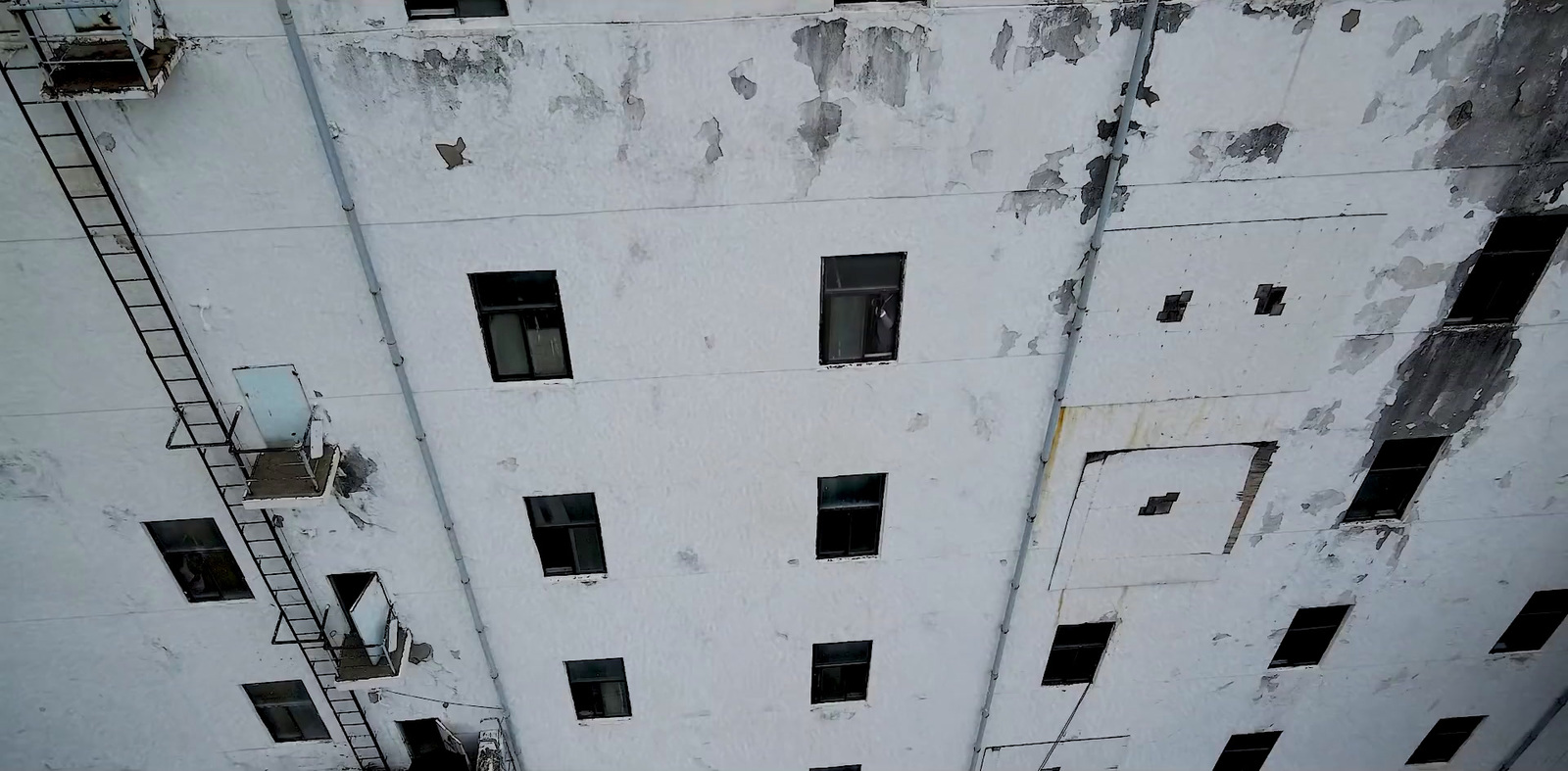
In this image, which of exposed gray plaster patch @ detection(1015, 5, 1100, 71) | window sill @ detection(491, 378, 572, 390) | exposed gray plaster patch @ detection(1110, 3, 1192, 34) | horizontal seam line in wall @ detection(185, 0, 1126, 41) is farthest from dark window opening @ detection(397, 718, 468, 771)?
exposed gray plaster patch @ detection(1110, 3, 1192, 34)

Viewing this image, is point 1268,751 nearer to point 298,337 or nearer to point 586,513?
point 586,513

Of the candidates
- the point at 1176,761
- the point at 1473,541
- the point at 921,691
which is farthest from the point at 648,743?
the point at 1473,541

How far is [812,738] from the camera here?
1288cm

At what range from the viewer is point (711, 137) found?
7.98 m

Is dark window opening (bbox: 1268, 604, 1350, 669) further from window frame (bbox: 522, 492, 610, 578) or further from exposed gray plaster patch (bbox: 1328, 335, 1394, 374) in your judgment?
window frame (bbox: 522, 492, 610, 578)

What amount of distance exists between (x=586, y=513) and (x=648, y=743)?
4.41m

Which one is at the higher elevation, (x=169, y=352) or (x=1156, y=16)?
(x=1156, y=16)

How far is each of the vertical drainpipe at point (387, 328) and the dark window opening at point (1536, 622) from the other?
14.5 m

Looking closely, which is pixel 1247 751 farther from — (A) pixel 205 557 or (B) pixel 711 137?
(A) pixel 205 557

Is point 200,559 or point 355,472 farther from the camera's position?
point 200,559

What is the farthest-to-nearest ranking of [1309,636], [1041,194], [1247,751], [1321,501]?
[1247,751], [1309,636], [1321,501], [1041,194]

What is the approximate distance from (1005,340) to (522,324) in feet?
17.1

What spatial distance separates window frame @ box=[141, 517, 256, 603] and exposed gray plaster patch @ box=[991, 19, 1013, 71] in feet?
32.9

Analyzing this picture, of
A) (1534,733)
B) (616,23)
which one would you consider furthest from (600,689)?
(1534,733)
